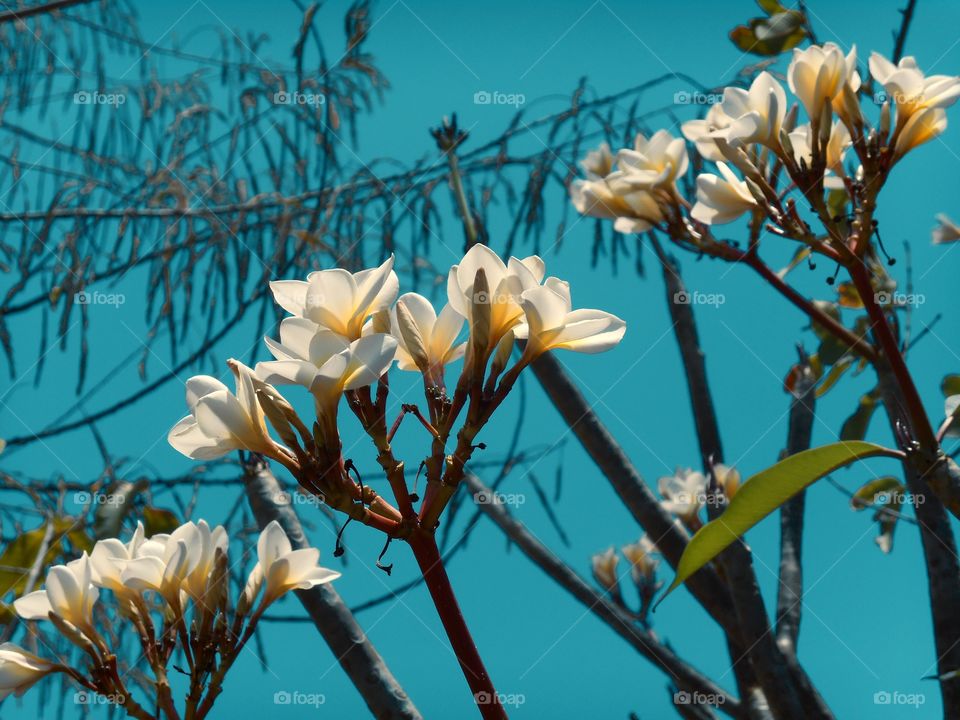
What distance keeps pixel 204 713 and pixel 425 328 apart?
285 millimetres

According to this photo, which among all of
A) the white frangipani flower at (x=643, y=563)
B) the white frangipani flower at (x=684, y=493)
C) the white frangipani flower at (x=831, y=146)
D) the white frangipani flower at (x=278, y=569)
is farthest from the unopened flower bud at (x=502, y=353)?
the white frangipani flower at (x=643, y=563)

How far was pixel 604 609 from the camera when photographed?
1.17 meters

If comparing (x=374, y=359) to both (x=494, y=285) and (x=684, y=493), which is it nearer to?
(x=494, y=285)

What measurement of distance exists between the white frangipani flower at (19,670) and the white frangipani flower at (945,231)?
1056 mm

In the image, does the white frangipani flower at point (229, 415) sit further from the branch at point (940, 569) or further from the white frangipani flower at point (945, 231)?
the white frangipani flower at point (945, 231)

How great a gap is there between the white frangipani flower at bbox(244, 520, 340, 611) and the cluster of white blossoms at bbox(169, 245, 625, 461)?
13 cm

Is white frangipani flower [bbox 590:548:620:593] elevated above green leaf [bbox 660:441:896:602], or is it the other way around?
green leaf [bbox 660:441:896:602]

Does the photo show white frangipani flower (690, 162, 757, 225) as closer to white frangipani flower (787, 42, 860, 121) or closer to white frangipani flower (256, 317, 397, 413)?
white frangipani flower (787, 42, 860, 121)

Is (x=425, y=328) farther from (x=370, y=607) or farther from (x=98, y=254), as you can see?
(x=98, y=254)

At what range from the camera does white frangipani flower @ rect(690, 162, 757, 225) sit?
891mm

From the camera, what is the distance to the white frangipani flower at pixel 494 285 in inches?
20.3

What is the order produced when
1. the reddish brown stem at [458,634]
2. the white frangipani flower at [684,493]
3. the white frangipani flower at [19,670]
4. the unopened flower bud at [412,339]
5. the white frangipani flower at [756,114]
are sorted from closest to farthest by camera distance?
the reddish brown stem at [458,634], the unopened flower bud at [412,339], the white frangipani flower at [19,670], the white frangipani flower at [756,114], the white frangipani flower at [684,493]

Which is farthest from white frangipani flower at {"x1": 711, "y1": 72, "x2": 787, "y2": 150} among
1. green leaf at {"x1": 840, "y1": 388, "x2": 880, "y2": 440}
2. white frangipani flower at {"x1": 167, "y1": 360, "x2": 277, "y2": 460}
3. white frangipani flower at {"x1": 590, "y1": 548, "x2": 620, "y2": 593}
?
white frangipani flower at {"x1": 590, "y1": 548, "x2": 620, "y2": 593}

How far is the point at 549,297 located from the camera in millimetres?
515
